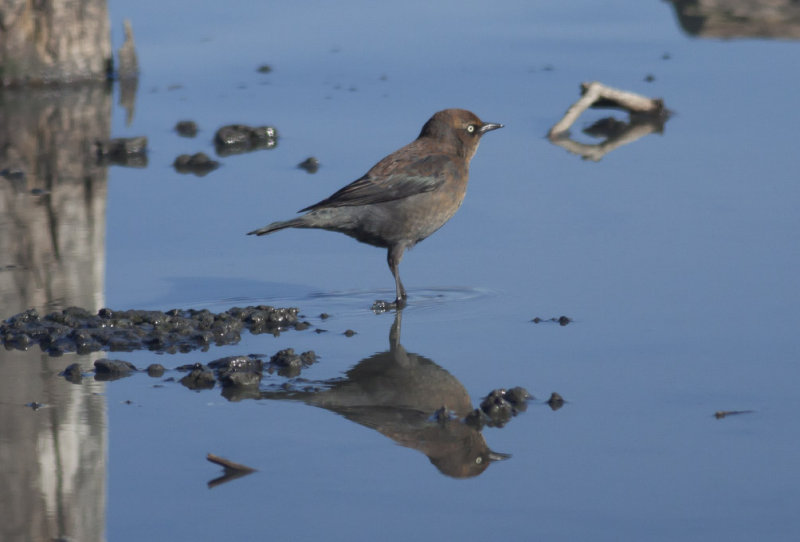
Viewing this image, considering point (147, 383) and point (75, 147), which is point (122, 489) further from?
point (75, 147)

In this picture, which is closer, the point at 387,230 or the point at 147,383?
the point at 147,383

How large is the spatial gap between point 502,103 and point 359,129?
1.47 meters

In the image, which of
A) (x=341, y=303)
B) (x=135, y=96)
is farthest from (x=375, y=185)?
(x=135, y=96)

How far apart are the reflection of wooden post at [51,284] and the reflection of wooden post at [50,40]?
0.60 ft

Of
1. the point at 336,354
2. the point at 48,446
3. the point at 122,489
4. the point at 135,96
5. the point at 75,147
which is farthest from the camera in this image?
the point at 135,96

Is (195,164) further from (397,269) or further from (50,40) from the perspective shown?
(397,269)

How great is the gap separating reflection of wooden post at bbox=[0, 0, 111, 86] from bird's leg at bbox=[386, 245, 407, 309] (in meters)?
6.38

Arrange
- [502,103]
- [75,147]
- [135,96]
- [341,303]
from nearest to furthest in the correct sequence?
[341,303]
[75,147]
[502,103]
[135,96]

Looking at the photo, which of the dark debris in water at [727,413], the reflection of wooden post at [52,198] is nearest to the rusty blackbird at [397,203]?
the reflection of wooden post at [52,198]

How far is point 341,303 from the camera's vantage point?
7.93m

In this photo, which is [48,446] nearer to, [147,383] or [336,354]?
[147,383]

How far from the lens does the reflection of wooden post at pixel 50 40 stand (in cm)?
1338

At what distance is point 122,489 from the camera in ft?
17.3

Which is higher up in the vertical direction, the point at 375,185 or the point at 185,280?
the point at 375,185
